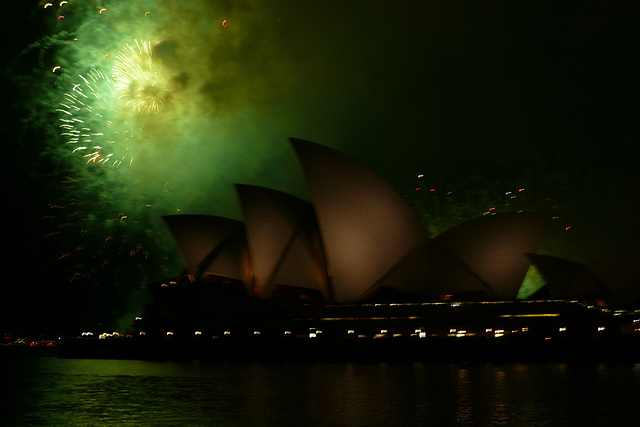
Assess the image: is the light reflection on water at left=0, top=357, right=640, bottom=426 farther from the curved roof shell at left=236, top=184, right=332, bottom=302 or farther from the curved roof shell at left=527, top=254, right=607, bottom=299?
the curved roof shell at left=527, top=254, right=607, bottom=299

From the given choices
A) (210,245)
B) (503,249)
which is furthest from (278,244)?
(503,249)

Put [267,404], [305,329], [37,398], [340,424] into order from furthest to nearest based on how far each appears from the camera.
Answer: [305,329]
[37,398]
[267,404]
[340,424]

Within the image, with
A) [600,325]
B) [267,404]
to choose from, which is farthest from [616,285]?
[267,404]

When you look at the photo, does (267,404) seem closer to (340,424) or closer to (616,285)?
(340,424)

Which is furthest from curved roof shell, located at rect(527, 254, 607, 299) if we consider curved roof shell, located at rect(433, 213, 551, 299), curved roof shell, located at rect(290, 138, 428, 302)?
curved roof shell, located at rect(290, 138, 428, 302)

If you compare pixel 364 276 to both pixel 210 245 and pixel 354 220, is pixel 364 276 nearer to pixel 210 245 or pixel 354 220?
pixel 354 220

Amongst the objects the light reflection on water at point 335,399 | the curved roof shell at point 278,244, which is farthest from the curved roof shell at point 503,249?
the light reflection on water at point 335,399
